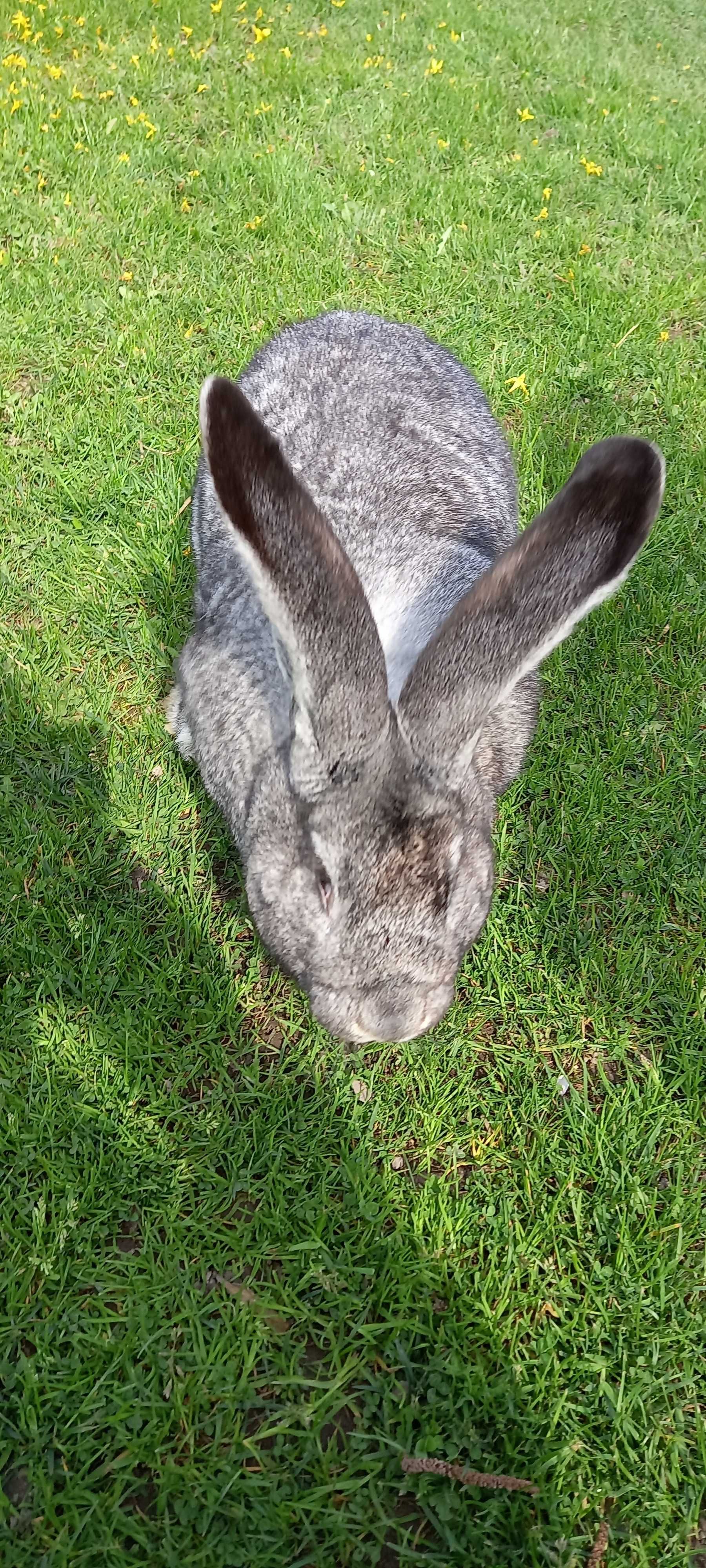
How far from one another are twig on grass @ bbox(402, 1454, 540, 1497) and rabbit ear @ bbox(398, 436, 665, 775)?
1722mm

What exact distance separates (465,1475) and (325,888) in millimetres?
1488

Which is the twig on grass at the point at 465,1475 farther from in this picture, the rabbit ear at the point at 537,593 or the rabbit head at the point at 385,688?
the rabbit ear at the point at 537,593

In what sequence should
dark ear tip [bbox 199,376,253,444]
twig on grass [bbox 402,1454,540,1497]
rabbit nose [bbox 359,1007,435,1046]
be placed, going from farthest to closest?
twig on grass [bbox 402,1454,540,1497]
rabbit nose [bbox 359,1007,435,1046]
dark ear tip [bbox 199,376,253,444]

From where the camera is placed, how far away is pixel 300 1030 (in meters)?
3.07

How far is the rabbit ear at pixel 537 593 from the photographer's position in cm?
204

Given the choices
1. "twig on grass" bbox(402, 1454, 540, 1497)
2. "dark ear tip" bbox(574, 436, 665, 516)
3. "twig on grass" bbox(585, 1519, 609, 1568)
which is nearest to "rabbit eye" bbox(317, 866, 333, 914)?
"dark ear tip" bbox(574, 436, 665, 516)

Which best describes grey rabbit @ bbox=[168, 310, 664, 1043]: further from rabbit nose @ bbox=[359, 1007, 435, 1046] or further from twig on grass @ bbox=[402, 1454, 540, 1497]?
twig on grass @ bbox=[402, 1454, 540, 1497]

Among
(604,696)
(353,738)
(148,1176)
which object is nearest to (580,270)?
(604,696)

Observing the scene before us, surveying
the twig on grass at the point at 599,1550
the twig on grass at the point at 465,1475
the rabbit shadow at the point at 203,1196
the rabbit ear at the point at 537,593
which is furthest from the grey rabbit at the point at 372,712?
the twig on grass at the point at 599,1550

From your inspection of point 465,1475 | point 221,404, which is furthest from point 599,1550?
point 221,404

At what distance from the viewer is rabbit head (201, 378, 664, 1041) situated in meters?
1.97

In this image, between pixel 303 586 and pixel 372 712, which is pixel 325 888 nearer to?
pixel 372 712

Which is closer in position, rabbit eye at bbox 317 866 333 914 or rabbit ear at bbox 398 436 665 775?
rabbit ear at bbox 398 436 665 775

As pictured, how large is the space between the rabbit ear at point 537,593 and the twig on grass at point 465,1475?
1.72m
